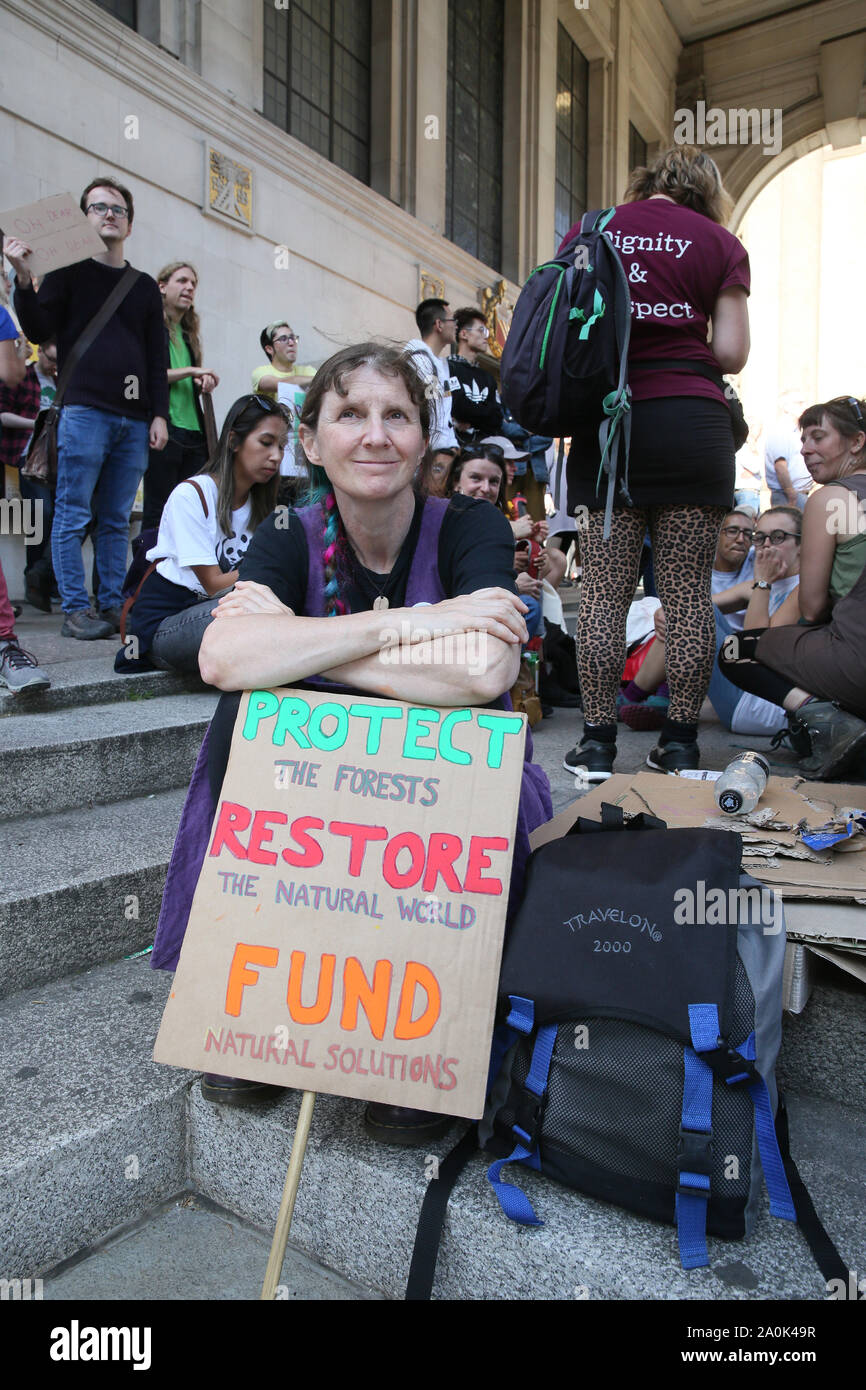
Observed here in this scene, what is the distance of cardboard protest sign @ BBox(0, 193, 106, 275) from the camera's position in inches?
133

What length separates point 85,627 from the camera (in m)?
3.97

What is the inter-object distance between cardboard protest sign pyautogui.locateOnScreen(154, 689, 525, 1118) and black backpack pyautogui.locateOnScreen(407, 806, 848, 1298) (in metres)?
0.12

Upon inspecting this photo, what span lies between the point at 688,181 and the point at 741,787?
1931mm

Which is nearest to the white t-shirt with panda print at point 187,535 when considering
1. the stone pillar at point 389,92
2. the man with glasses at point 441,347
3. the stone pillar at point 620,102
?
the man with glasses at point 441,347

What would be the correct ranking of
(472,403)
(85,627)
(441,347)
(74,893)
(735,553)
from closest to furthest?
(74,893) → (85,627) → (735,553) → (472,403) → (441,347)

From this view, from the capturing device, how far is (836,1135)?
59.6 inches

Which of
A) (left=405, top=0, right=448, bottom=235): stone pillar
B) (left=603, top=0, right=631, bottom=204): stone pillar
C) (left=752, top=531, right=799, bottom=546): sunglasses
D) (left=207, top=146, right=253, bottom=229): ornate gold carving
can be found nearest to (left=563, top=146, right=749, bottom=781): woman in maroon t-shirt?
(left=752, top=531, right=799, bottom=546): sunglasses

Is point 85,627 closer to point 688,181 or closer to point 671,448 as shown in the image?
point 671,448

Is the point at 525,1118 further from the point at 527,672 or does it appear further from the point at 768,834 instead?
the point at 527,672

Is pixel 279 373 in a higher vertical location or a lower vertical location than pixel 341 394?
higher

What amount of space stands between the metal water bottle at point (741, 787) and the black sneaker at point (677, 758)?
64 centimetres

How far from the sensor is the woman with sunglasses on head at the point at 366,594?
1.50 m

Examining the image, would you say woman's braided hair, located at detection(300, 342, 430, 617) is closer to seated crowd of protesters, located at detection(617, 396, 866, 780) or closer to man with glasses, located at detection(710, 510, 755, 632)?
seated crowd of protesters, located at detection(617, 396, 866, 780)

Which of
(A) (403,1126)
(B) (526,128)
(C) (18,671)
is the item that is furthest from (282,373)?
(B) (526,128)
